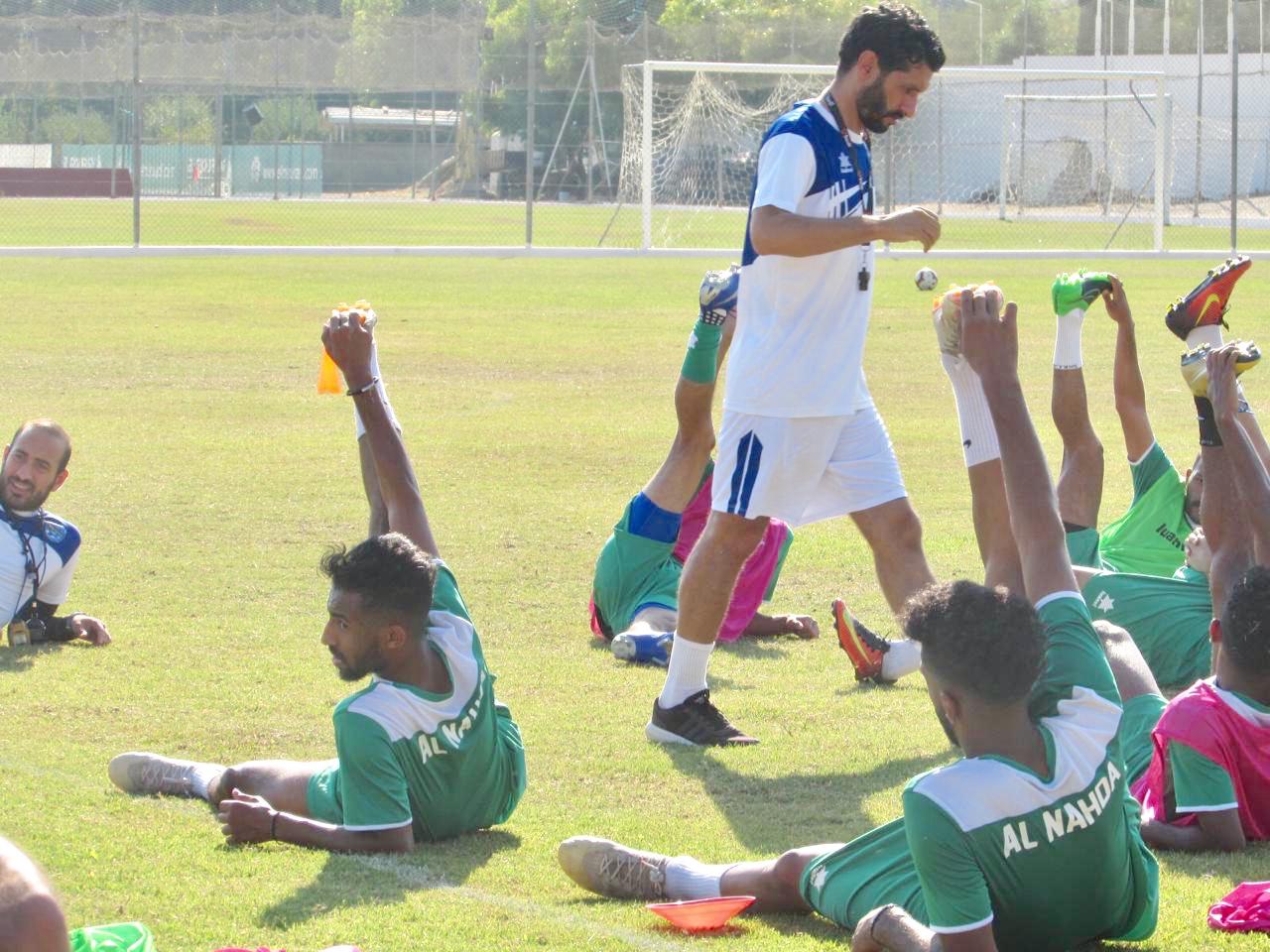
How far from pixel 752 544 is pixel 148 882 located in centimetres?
240

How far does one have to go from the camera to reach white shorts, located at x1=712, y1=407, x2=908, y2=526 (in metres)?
5.90

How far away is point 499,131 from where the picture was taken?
3925cm

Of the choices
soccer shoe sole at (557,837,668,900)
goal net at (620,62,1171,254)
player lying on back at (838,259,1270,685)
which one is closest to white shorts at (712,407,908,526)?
player lying on back at (838,259,1270,685)

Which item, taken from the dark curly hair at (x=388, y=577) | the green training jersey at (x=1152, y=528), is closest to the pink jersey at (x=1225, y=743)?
the dark curly hair at (x=388, y=577)

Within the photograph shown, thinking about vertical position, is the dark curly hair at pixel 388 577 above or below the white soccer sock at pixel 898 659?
above

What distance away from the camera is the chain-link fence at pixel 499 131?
107ft

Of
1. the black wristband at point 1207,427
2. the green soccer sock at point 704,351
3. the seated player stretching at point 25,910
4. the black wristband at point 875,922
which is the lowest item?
the black wristband at point 875,922

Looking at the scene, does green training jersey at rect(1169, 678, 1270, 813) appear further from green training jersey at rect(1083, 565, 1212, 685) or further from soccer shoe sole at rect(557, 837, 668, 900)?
green training jersey at rect(1083, 565, 1212, 685)

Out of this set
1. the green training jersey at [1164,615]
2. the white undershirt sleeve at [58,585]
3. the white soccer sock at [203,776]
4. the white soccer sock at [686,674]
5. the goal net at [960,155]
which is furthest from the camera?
the goal net at [960,155]

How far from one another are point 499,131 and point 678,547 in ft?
108

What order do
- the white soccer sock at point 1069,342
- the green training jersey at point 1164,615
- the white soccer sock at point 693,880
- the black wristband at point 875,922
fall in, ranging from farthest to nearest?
the white soccer sock at point 1069,342
the green training jersey at point 1164,615
the white soccer sock at point 693,880
the black wristband at point 875,922

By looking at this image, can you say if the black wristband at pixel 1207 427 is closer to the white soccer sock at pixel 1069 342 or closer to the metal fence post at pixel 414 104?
the white soccer sock at pixel 1069 342

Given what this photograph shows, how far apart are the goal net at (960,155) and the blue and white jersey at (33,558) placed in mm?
21681

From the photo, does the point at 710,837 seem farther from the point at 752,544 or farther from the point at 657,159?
the point at 657,159
